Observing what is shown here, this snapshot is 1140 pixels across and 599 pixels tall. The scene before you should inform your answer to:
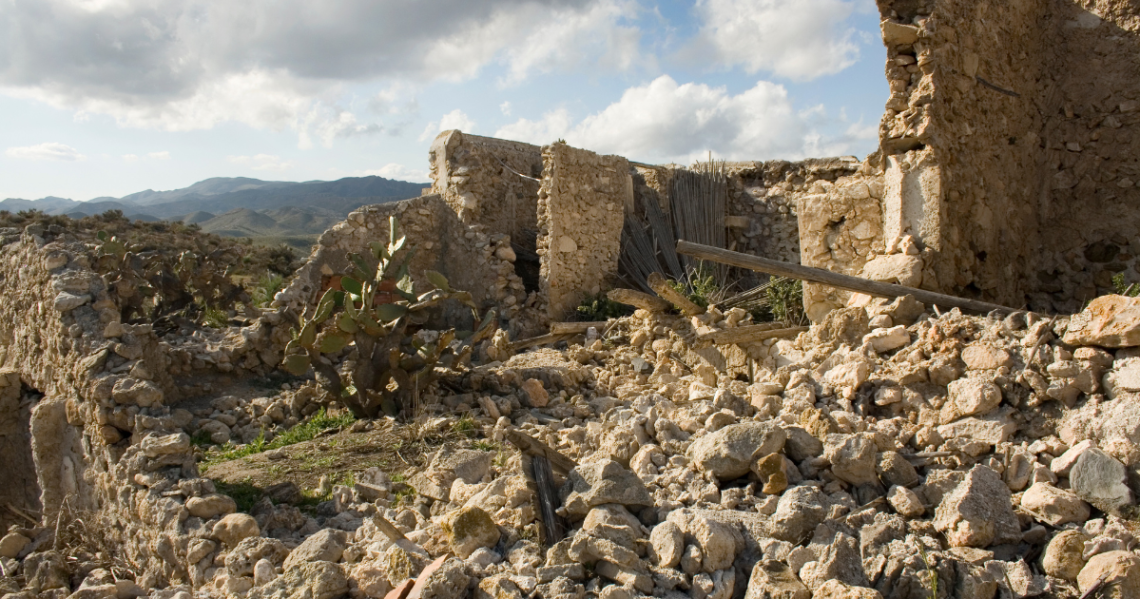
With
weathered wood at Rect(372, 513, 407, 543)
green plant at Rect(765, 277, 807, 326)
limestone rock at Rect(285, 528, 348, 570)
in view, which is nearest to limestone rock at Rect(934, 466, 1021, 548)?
weathered wood at Rect(372, 513, 407, 543)

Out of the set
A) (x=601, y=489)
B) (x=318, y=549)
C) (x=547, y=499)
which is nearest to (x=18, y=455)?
(x=318, y=549)

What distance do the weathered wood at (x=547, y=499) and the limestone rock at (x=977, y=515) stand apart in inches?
62.6

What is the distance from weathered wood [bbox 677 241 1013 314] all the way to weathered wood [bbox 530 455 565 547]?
2.04 metres

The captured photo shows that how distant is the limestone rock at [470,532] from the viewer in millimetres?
3258

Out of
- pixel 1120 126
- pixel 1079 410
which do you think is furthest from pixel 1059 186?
pixel 1079 410

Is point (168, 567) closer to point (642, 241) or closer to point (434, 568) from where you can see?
point (434, 568)

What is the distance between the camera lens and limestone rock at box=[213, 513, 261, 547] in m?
3.45

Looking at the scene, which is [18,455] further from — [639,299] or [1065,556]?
[1065,556]

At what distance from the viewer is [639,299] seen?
22.8 ft

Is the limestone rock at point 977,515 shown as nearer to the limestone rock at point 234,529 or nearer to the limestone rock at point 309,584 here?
the limestone rock at point 309,584

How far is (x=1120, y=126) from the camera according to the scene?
5.72 metres

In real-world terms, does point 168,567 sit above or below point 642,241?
below

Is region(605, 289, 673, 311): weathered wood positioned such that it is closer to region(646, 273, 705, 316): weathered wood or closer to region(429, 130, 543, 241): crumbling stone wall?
region(646, 273, 705, 316): weathered wood

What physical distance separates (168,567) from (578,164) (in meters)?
6.83
